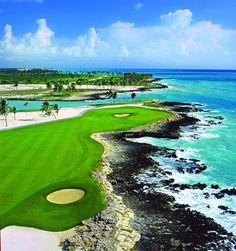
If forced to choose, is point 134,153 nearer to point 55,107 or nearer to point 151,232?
point 151,232

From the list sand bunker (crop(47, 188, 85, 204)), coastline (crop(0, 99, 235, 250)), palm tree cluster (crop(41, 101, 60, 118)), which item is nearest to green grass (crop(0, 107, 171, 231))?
sand bunker (crop(47, 188, 85, 204))

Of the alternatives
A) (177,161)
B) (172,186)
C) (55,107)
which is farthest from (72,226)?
(55,107)

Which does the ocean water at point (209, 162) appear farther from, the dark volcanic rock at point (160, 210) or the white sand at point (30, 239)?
the white sand at point (30, 239)

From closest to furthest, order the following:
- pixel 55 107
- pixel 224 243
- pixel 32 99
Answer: pixel 224 243 → pixel 55 107 → pixel 32 99

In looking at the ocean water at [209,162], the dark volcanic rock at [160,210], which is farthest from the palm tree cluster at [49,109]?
the dark volcanic rock at [160,210]

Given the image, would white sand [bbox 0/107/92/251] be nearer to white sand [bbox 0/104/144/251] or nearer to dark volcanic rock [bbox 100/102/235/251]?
white sand [bbox 0/104/144/251]

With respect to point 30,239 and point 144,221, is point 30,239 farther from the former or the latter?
point 144,221

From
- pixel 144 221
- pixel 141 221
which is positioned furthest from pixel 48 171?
pixel 144 221
